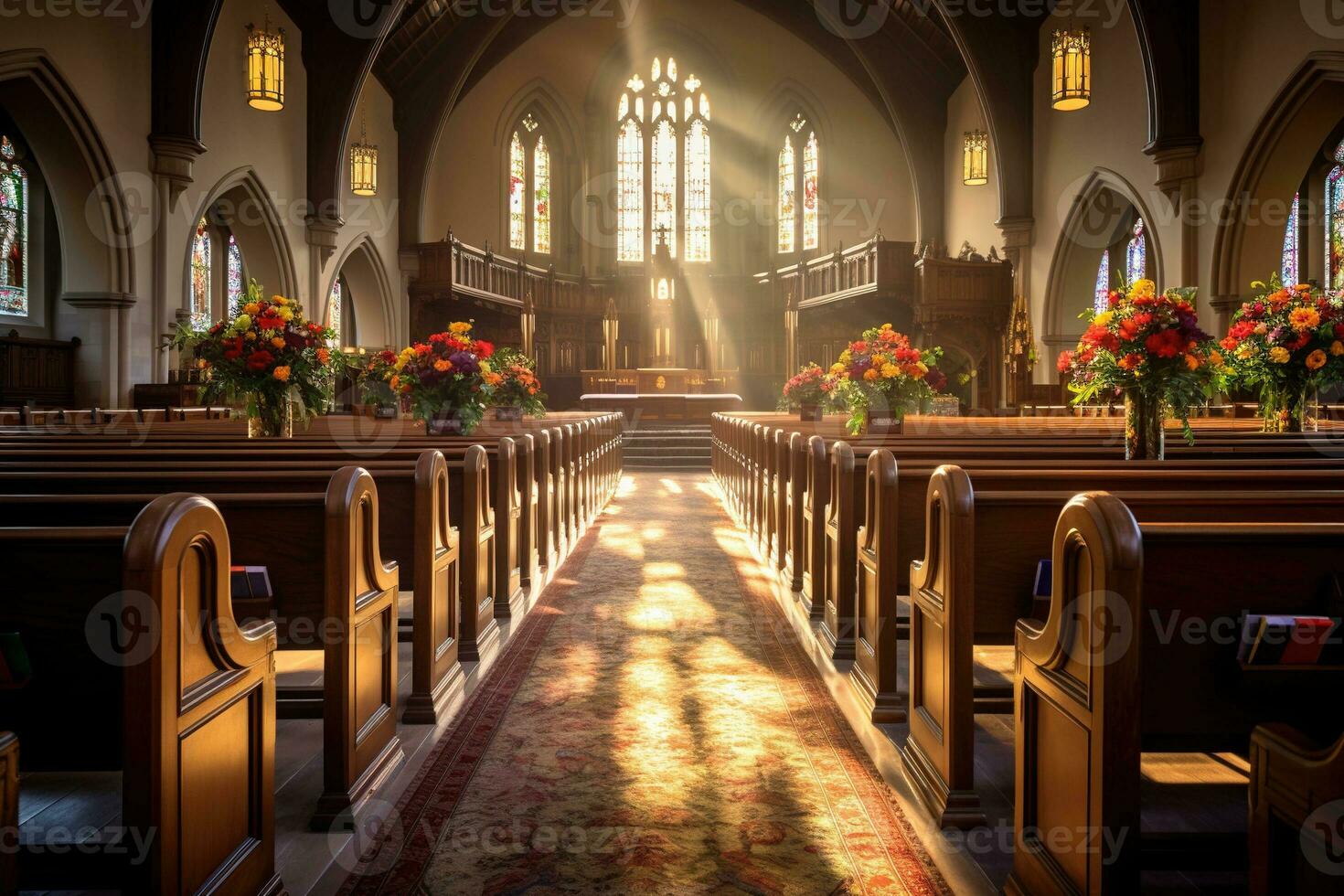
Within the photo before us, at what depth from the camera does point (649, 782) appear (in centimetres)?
253

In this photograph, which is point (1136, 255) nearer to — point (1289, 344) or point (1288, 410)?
point (1288, 410)

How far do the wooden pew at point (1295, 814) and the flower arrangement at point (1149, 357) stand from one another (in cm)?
245

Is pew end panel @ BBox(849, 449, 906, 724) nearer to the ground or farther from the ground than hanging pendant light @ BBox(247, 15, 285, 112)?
nearer to the ground

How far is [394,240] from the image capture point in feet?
54.0

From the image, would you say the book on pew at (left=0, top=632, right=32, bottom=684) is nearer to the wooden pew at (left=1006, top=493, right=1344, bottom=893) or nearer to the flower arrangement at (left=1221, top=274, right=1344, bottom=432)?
A: the wooden pew at (left=1006, top=493, right=1344, bottom=893)

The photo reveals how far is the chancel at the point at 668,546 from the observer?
1.69 meters

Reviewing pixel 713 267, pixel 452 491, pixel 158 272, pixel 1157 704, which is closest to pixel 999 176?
pixel 713 267

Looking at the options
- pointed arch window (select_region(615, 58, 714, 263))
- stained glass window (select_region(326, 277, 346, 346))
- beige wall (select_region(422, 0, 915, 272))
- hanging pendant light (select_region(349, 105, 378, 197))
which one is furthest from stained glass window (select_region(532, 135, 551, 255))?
hanging pendant light (select_region(349, 105, 378, 197))

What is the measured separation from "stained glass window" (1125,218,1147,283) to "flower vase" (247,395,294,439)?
12722 millimetres

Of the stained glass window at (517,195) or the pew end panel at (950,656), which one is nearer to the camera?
the pew end panel at (950,656)

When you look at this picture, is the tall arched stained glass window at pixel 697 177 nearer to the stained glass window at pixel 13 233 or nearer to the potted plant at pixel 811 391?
the potted plant at pixel 811 391

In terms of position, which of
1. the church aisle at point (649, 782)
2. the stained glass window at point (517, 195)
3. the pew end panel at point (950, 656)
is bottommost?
the church aisle at point (649, 782)

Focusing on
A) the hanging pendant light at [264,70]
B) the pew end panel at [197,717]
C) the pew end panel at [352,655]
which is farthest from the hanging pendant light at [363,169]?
the pew end panel at [197,717]

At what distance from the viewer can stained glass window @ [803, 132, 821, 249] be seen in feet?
63.4
